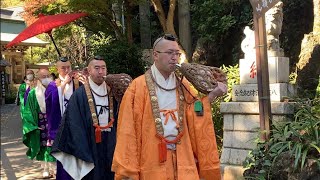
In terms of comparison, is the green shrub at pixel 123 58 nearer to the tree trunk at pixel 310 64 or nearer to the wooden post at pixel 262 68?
the tree trunk at pixel 310 64

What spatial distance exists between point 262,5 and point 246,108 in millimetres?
1949

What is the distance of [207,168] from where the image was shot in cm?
333

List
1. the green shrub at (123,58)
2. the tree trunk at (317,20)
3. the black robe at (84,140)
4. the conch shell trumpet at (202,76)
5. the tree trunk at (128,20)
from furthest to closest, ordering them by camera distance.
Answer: the tree trunk at (128,20) → the green shrub at (123,58) → the tree trunk at (317,20) → the black robe at (84,140) → the conch shell trumpet at (202,76)

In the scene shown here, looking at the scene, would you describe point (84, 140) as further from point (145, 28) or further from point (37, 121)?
point (145, 28)

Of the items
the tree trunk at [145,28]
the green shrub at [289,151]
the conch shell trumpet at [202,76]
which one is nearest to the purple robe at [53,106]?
the green shrub at [289,151]

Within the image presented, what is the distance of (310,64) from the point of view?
25.8ft

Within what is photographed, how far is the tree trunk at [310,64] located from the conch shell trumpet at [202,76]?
4.24 metres

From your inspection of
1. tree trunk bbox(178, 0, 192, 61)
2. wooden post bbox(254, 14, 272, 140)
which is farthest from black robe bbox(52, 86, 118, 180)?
tree trunk bbox(178, 0, 192, 61)

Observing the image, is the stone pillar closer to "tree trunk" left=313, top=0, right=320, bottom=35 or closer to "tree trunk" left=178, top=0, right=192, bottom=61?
"tree trunk" left=313, top=0, right=320, bottom=35

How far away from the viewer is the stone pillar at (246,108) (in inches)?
248

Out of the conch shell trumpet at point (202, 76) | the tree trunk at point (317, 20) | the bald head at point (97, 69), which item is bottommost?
the conch shell trumpet at point (202, 76)

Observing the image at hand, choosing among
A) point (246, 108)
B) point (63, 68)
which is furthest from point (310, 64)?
point (63, 68)

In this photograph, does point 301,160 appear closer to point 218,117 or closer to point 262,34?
point 262,34

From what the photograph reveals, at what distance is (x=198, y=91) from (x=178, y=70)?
0.25 m
